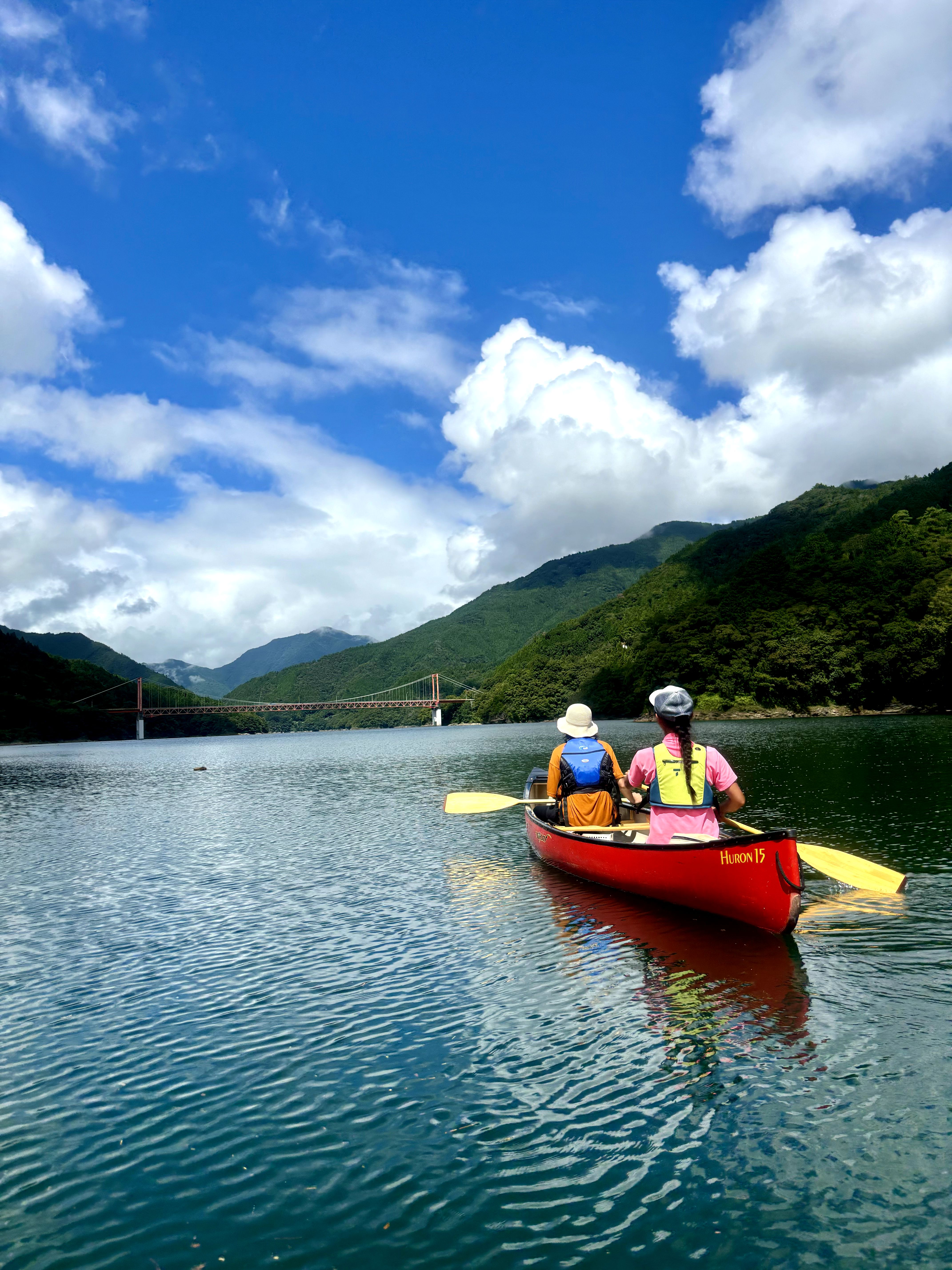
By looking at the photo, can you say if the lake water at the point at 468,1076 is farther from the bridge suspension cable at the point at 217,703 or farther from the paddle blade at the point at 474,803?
the bridge suspension cable at the point at 217,703

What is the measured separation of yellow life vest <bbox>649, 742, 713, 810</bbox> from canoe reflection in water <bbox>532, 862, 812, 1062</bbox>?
1.60 metres

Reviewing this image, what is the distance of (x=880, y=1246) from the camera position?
4219mm

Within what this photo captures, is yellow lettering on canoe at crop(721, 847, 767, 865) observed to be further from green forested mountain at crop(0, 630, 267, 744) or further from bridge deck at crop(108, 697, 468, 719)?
green forested mountain at crop(0, 630, 267, 744)

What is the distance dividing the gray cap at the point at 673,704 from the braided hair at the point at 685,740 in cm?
6

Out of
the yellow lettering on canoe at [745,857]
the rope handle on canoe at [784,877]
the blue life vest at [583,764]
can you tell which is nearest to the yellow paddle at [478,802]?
the blue life vest at [583,764]

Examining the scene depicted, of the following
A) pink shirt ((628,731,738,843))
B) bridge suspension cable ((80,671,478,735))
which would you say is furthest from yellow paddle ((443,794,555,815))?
bridge suspension cable ((80,671,478,735))

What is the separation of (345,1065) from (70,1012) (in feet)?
11.9

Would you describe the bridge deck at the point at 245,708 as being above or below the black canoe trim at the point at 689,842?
above

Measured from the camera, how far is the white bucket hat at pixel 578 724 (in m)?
13.3

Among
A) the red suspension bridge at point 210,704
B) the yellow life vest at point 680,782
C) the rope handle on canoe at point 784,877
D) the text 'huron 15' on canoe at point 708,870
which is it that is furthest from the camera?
the red suspension bridge at point 210,704

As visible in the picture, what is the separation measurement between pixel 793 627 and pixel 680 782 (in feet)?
294

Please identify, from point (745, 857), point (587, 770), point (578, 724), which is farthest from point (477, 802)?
point (745, 857)

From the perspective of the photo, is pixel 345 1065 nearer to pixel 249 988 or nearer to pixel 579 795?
pixel 249 988

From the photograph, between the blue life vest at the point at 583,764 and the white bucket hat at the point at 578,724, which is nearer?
the white bucket hat at the point at 578,724
